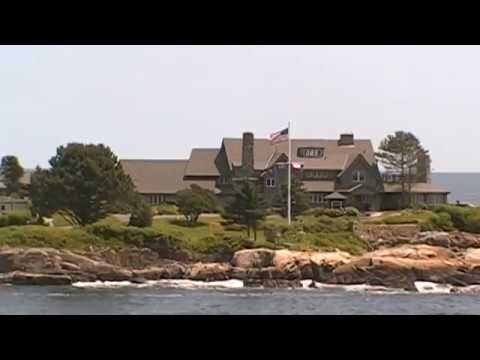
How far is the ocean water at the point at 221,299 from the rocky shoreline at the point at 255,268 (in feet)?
1.21

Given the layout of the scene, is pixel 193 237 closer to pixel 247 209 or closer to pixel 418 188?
pixel 247 209

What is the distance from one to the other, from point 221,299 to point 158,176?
9640 mm

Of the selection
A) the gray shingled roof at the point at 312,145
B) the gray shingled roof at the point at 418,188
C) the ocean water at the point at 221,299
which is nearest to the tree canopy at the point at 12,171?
the ocean water at the point at 221,299

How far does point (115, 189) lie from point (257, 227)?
4.08 meters

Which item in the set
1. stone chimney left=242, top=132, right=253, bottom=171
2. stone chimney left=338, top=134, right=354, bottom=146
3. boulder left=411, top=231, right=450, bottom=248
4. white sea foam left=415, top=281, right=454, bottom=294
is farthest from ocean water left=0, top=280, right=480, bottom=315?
stone chimney left=338, top=134, right=354, bottom=146

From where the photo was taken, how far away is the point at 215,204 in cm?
2402

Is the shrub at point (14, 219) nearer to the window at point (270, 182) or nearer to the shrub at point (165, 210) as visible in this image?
the shrub at point (165, 210)

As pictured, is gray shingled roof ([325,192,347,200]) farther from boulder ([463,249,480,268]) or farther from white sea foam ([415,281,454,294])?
white sea foam ([415,281,454,294])

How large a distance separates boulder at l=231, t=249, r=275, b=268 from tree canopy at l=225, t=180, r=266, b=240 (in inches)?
37.8

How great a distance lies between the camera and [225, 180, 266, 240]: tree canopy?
72.8 feet

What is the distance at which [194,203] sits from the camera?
75.1ft
